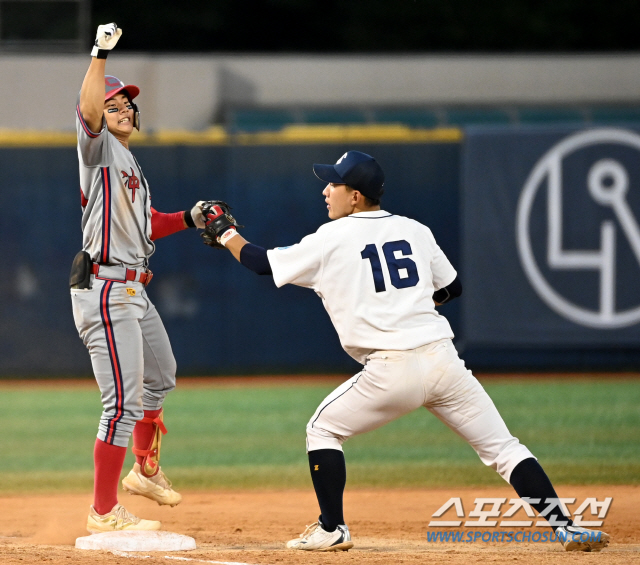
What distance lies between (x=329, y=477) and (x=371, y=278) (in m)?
0.85

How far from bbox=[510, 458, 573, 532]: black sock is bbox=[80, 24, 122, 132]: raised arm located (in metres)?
2.29

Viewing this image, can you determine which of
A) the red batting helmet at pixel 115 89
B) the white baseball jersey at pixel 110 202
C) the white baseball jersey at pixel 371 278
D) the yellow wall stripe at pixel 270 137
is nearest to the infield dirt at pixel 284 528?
the white baseball jersey at pixel 371 278

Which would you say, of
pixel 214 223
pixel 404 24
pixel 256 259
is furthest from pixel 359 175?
pixel 404 24

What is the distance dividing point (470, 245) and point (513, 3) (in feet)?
50.9

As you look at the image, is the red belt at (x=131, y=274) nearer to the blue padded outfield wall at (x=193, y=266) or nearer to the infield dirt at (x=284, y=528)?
the infield dirt at (x=284, y=528)

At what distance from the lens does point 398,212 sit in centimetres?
1145

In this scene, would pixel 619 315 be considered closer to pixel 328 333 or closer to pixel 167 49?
pixel 328 333

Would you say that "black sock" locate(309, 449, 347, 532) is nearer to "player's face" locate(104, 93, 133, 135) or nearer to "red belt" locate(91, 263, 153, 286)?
"red belt" locate(91, 263, 153, 286)

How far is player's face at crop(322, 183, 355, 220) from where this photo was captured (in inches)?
172

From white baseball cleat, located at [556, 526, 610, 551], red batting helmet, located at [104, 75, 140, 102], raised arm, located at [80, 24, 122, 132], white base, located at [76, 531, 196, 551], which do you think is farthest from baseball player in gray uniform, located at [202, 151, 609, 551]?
red batting helmet, located at [104, 75, 140, 102]

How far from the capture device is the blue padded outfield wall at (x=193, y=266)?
11195 millimetres

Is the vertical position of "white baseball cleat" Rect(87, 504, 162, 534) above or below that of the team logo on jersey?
below

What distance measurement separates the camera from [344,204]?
439 centimetres

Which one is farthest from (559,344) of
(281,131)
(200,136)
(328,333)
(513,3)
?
(513,3)
